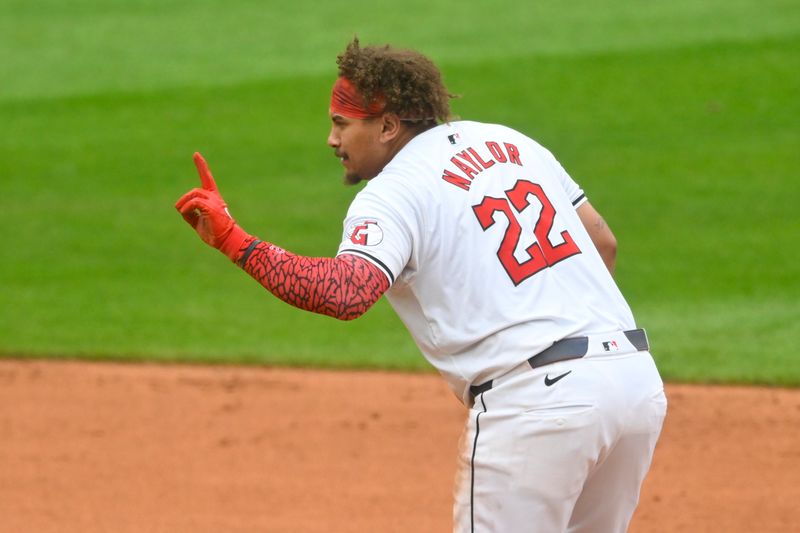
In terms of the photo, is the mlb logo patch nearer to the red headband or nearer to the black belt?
the black belt

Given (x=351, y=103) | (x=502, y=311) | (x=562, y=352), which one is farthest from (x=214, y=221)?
(x=562, y=352)

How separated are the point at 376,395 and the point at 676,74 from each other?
9.55m

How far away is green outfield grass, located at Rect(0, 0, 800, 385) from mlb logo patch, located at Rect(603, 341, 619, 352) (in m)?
4.73

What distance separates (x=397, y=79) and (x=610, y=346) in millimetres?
1083

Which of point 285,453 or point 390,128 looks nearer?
point 390,128

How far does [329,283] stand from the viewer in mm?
3719

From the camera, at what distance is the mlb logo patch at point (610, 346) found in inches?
154

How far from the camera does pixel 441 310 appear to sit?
3900 mm

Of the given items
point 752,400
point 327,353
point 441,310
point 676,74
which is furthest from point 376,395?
point 676,74

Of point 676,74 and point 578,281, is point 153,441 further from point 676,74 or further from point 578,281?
point 676,74

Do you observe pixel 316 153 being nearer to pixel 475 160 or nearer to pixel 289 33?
pixel 289 33

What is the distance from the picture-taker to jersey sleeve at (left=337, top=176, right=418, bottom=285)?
3.76 m

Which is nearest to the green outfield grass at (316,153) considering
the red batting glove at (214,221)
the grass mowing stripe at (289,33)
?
the grass mowing stripe at (289,33)

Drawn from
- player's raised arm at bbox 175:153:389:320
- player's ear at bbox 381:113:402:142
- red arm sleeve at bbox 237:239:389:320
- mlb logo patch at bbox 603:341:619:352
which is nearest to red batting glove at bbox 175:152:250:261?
player's raised arm at bbox 175:153:389:320
